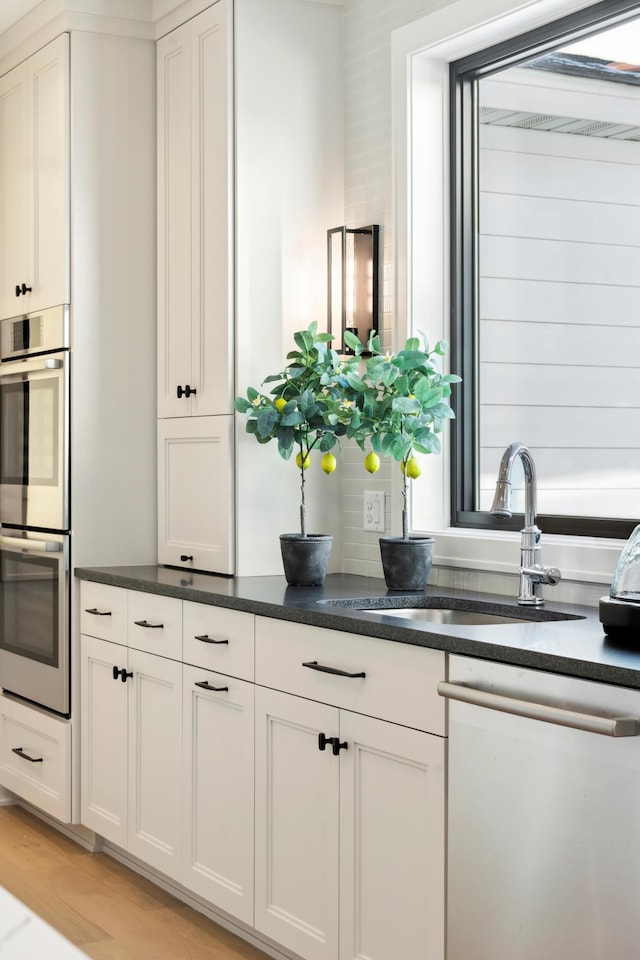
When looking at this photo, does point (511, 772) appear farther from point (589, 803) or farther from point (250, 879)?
point (250, 879)

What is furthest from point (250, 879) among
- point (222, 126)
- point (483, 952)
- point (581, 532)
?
point (222, 126)

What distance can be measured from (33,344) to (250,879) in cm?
202

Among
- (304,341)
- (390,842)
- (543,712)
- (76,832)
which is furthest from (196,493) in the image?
(543,712)

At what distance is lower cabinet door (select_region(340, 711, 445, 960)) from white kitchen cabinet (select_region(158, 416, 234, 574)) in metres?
1.13

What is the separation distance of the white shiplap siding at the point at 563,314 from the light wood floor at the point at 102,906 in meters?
1.42

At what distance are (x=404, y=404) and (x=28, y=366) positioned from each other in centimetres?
155

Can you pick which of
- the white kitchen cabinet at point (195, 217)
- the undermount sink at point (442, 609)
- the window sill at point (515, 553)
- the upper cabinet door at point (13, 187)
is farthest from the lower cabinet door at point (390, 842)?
the upper cabinet door at point (13, 187)

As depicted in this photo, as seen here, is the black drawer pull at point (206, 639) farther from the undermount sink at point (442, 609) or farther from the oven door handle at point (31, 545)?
the oven door handle at point (31, 545)

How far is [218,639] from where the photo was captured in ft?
9.82

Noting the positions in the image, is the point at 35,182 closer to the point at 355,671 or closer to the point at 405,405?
the point at 405,405

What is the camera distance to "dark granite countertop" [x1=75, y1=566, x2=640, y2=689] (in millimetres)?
1966

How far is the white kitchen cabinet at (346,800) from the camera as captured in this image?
2281 mm

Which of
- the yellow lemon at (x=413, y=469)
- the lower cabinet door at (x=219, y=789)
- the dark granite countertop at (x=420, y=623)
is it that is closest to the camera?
the dark granite countertop at (x=420, y=623)

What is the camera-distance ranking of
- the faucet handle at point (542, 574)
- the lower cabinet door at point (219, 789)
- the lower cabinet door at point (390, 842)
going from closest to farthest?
the lower cabinet door at point (390, 842) < the faucet handle at point (542, 574) < the lower cabinet door at point (219, 789)
